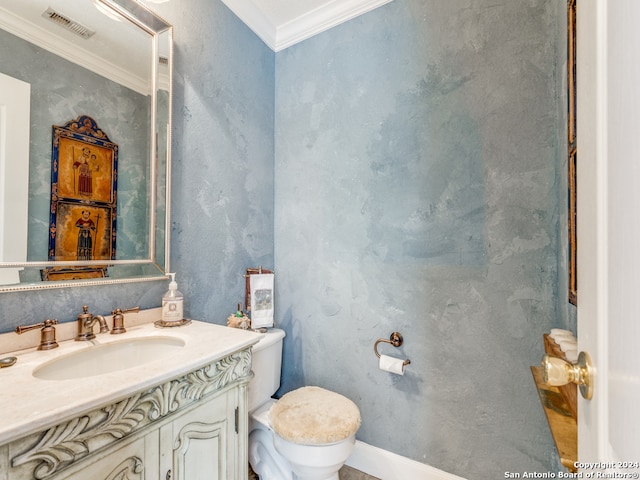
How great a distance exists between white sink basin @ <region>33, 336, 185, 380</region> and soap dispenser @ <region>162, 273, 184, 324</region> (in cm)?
13

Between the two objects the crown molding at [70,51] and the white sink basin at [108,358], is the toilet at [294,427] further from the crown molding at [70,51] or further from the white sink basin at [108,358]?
the crown molding at [70,51]

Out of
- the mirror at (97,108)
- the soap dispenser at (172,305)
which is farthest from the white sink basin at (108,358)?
the mirror at (97,108)

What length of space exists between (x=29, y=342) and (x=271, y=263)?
1.16 metres

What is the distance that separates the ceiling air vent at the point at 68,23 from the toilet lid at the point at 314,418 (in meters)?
1.71

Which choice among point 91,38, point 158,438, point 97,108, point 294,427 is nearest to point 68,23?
A: point 91,38

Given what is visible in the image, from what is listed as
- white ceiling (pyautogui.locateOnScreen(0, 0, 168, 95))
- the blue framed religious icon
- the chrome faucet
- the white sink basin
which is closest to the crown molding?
white ceiling (pyautogui.locateOnScreen(0, 0, 168, 95))

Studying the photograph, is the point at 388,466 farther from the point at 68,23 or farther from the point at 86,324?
the point at 68,23

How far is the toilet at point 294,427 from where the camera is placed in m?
1.20

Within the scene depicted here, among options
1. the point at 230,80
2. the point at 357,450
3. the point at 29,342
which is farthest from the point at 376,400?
the point at 230,80

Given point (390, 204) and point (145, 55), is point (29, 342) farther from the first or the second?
point (390, 204)

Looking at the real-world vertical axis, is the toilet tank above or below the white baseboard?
above

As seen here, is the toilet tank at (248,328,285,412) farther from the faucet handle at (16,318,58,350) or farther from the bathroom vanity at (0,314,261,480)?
the faucet handle at (16,318,58,350)

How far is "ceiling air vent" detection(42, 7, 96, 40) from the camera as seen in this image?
3.37 ft

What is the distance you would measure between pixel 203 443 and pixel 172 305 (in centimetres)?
54
